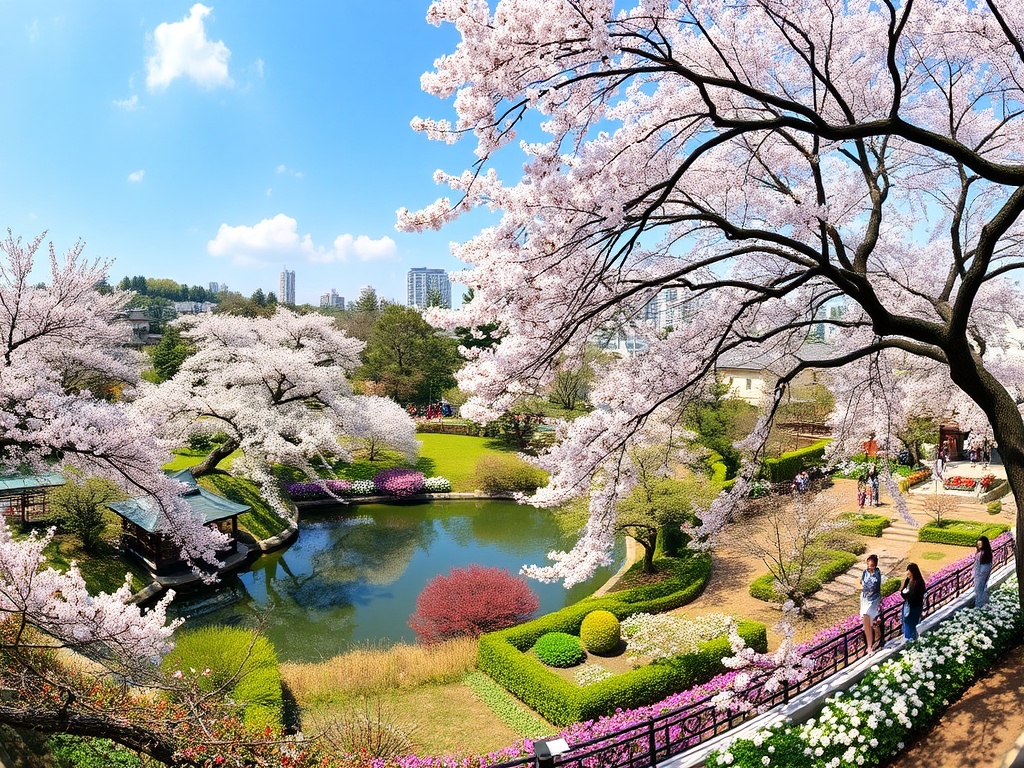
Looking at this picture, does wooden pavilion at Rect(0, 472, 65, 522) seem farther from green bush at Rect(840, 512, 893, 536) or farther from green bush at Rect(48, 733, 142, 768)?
green bush at Rect(840, 512, 893, 536)

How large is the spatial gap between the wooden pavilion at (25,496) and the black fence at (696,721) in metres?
14.0

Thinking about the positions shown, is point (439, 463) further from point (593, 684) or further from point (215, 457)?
point (593, 684)

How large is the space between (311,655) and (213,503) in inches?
228

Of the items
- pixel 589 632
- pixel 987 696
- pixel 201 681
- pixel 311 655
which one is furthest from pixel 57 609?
pixel 987 696

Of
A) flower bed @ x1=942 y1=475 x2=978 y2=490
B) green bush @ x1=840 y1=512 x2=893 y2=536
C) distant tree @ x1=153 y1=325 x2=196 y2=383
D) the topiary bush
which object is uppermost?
distant tree @ x1=153 y1=325 x2=196 y2=383

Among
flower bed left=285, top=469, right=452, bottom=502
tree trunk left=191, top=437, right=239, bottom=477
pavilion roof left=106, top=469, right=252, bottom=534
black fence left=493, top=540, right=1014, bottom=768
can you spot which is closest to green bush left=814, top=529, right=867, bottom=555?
black fence left=493, top=540, right=1014, bottom=768

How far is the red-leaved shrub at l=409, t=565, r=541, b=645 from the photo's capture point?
10.7m

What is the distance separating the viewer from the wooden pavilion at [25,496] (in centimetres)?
1394

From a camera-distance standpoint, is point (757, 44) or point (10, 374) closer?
point (757, 44)

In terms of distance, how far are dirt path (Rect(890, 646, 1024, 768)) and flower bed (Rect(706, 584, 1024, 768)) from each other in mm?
98

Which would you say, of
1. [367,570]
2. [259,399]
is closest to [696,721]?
[367,570]

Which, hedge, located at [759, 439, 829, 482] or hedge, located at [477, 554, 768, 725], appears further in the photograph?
hedge, located at [759, 439, 829, 482]

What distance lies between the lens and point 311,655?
10773 mm

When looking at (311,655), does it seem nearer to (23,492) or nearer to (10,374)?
(10,374)
